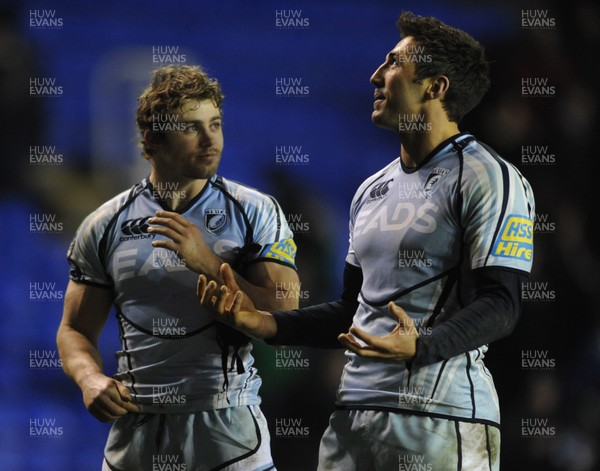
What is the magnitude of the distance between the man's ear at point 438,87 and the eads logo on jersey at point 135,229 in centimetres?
97

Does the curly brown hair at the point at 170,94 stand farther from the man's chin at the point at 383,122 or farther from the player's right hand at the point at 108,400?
the player's right hand at the point at 108,400

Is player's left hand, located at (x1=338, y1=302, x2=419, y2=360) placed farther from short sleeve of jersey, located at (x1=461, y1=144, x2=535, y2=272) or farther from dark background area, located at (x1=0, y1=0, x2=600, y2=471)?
dark background area, located at (x1=0, y1=0, x2=600, y2=471)

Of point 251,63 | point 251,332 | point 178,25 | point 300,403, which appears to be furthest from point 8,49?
point 251,332

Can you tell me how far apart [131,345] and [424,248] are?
1.03m

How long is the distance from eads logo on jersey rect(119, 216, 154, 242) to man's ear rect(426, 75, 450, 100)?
0.97m

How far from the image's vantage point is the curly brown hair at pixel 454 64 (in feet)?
8.42

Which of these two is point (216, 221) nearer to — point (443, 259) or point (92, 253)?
point (92, 253)

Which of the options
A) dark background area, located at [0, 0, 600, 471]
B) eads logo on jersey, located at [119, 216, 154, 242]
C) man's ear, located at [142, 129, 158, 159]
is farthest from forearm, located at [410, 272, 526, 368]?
dark background area, located at [0, 0, 600, 471]

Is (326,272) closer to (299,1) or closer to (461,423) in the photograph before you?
(299,1)

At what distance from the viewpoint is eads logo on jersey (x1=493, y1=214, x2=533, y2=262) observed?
7.39ft

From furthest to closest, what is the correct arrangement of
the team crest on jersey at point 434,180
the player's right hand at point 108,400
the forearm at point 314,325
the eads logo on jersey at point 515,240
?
the player's right hand at point 108,400 < the forearm at point 314,325 < the team crest on jersey at point 434,180 < the eads logo on jersey at point 515,240

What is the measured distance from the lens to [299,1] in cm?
422

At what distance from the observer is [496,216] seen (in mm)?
2271

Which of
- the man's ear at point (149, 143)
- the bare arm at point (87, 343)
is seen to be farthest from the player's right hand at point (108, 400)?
the man's ear at point (149, 143)
